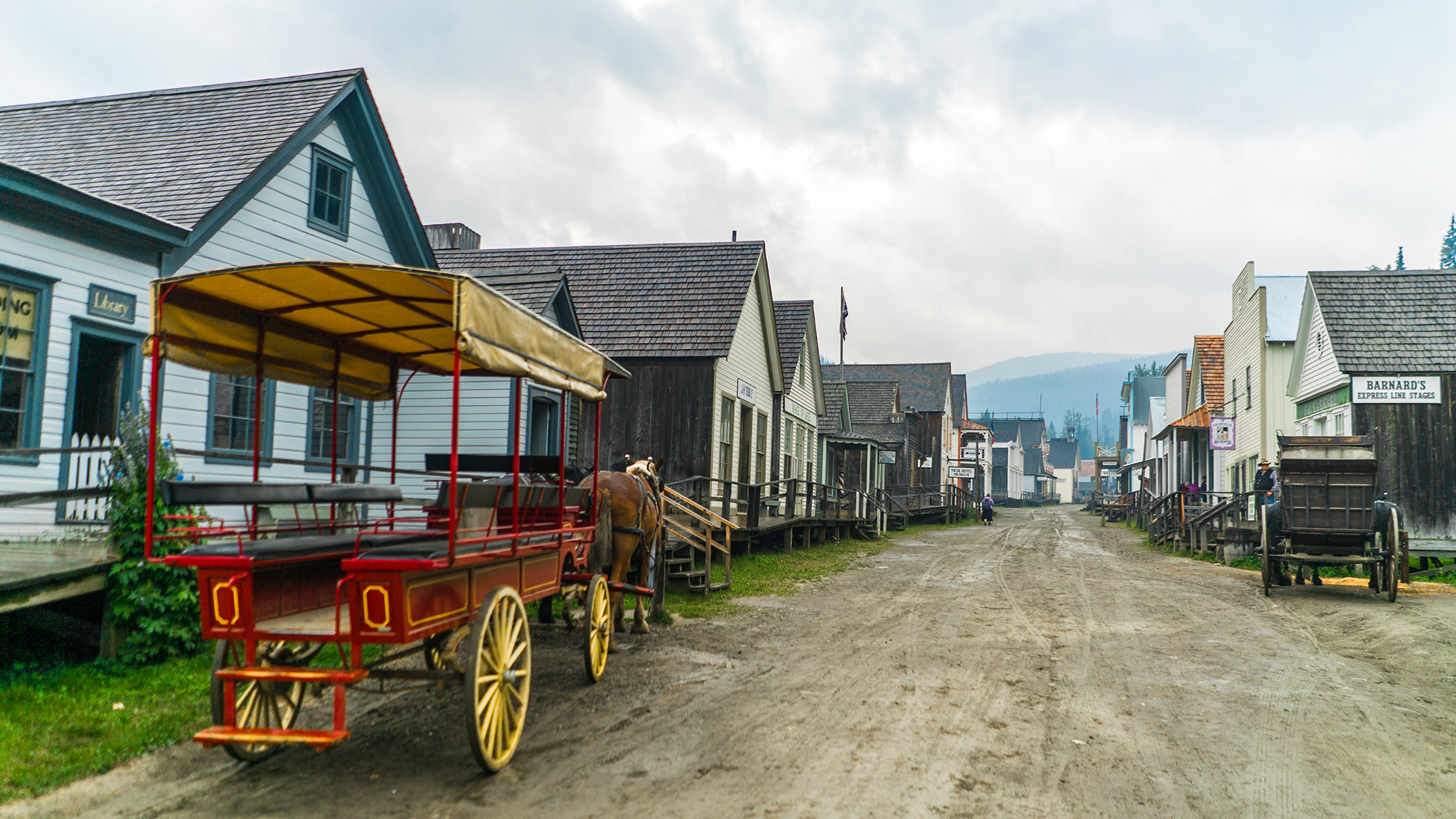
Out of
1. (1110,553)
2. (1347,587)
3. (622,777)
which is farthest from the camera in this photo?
(1110,553)

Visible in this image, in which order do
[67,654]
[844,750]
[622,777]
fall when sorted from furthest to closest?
[67,654] → [844,750] → [622,777]

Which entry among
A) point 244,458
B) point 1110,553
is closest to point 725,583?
point 244,458

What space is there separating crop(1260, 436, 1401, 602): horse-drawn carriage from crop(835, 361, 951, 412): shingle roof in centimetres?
4198

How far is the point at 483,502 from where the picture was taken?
6.19 meters

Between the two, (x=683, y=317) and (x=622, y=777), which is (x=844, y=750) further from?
(x=683, y=317)

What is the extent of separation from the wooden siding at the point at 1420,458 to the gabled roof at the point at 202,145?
61.0ft

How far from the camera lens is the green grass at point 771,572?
12.0 m

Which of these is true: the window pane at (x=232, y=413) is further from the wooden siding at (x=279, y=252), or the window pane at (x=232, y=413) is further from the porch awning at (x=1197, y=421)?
the porch awning at (x=1197, y=421)

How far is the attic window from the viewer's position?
12.6 meters

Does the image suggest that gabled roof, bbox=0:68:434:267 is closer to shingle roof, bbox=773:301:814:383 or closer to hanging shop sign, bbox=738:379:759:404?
hanging shop sign, bbox=738:379:759:404

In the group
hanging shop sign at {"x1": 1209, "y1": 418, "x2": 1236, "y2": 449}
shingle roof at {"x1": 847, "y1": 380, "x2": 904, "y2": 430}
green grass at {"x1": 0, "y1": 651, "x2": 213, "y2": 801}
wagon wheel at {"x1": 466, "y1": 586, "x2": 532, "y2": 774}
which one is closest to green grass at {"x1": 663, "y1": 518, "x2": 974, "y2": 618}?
wagon wheel at {"x1": 466, "y1": 586, "x2": 532, "y2": 774}

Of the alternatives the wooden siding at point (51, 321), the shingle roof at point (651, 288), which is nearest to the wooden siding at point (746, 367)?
the shingle roof at point (651, 288)

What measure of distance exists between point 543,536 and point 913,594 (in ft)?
27.8

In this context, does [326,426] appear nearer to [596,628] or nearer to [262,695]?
[596,628]
